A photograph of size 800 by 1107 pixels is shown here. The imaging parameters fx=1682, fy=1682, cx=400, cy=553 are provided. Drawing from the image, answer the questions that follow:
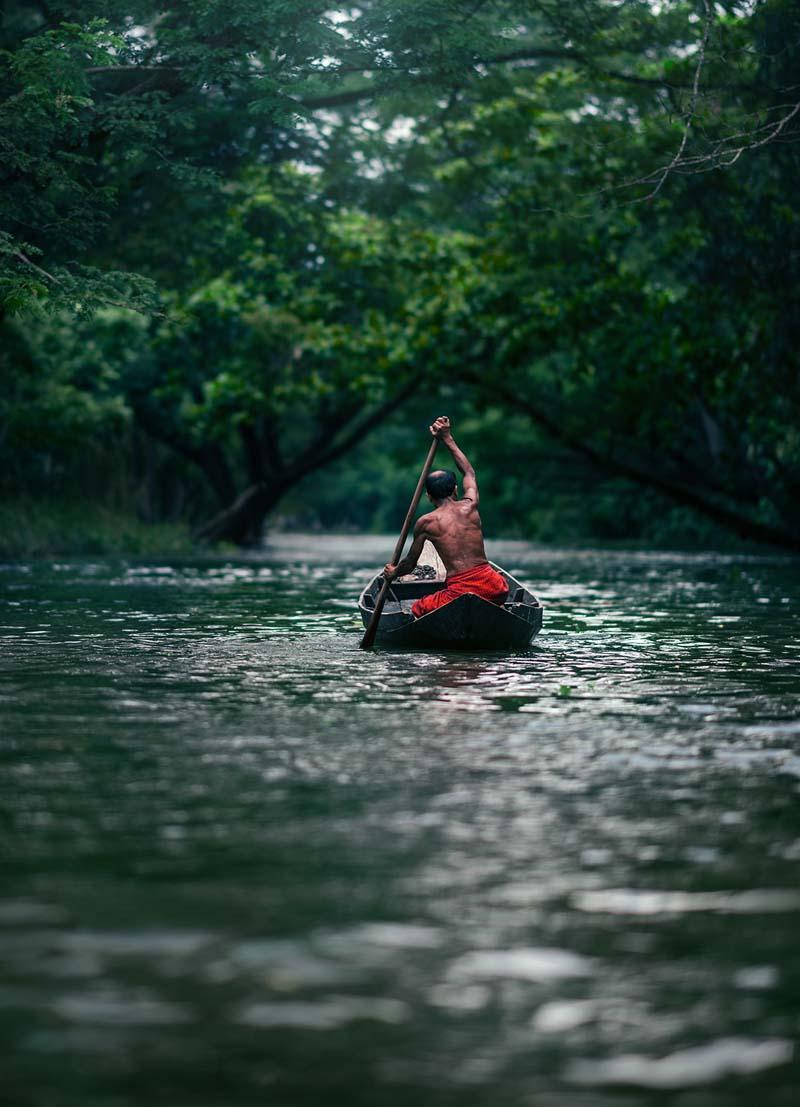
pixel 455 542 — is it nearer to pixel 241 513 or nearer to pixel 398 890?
pixel 398 890

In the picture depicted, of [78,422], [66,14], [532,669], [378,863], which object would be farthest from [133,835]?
[78,422]

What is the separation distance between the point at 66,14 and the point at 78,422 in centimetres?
1774

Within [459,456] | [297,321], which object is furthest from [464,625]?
[297,321]

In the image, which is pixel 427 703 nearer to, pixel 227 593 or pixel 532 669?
pixel 532 669

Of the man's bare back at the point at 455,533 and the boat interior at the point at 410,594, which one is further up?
the man's bare back at the point at 455,533

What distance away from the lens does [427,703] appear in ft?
37.3

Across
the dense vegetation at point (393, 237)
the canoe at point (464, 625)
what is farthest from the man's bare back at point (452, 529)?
the dense vegetation at point (393, 237)

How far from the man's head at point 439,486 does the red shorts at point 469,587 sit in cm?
73

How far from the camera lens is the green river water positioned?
4.37m

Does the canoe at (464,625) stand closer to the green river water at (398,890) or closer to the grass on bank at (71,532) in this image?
the green river water at (398,890)

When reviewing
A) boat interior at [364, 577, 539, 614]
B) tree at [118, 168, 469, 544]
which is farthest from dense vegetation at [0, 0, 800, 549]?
boat interior at [364, 577, 539, 614]

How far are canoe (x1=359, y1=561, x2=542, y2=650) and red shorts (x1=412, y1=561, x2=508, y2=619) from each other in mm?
141

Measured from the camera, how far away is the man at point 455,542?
15414 millimetres

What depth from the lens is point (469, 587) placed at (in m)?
15.4
